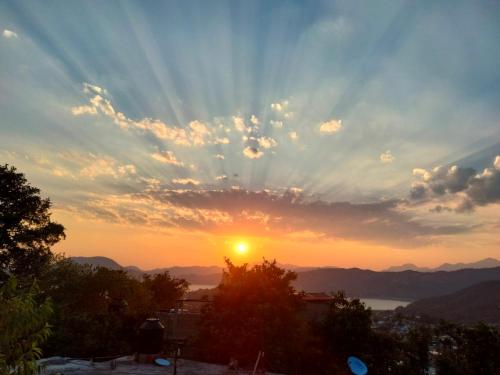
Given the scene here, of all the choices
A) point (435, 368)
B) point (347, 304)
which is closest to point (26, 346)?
point (347, 304)

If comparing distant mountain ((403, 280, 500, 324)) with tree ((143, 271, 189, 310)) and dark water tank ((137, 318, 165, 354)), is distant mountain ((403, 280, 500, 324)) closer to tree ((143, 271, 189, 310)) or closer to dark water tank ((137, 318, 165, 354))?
→ tree ((143, 271, 189, 310))

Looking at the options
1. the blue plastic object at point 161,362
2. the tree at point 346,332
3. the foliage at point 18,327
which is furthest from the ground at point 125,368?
the foliage at point 18,327

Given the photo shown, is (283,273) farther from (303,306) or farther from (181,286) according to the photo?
(181,286)

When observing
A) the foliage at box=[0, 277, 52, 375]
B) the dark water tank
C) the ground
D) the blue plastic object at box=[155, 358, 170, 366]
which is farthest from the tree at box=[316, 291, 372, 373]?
the foliage at box=[0, 277, 52, 375]

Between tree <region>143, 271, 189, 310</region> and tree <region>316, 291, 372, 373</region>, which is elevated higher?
tree <region>143, 271, 189, 310</region>

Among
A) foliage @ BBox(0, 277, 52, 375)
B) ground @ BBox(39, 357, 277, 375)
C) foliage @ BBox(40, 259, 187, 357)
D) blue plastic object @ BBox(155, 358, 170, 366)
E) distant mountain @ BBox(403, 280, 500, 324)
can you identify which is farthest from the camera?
distant mountain @ BBox(403, 280, 500, 324)

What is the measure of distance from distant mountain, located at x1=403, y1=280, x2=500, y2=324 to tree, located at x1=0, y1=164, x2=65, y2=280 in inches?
4350

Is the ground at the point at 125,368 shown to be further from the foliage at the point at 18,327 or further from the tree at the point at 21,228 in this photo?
the tree at the point at 21,228

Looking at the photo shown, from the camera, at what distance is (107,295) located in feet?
92.6

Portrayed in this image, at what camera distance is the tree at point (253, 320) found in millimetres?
19172

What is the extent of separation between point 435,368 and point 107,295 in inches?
940

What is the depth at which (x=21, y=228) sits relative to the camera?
112 ft

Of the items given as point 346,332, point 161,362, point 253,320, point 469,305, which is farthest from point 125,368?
point 469,305

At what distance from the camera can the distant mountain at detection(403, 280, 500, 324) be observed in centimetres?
11129
